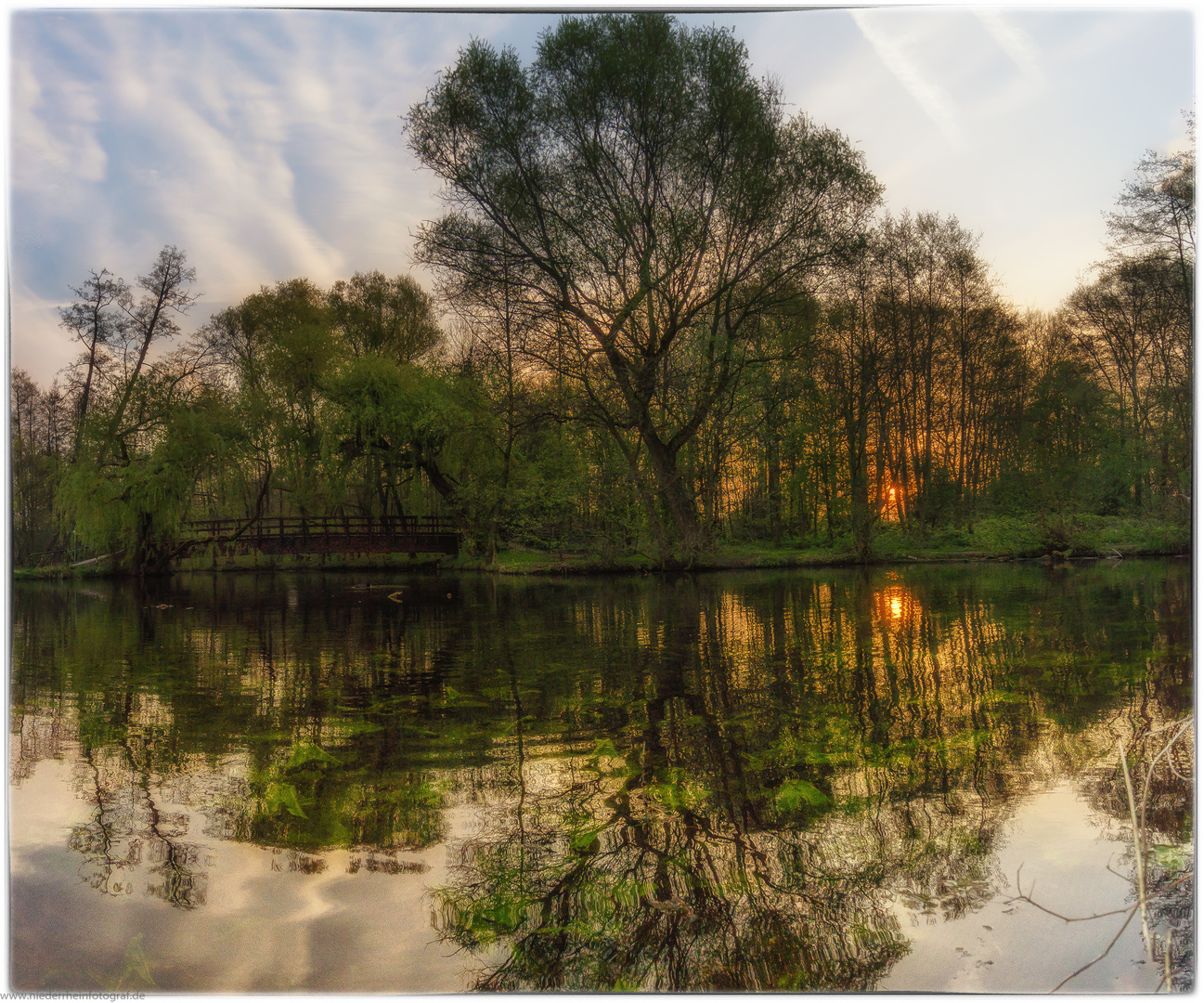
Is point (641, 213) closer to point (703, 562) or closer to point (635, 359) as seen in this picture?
point (635, 359)

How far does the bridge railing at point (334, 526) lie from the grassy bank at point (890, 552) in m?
1.30

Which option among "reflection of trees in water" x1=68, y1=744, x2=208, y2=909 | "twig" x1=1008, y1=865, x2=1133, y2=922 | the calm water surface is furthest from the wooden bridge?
"twig" x1=1008, y1=865, x2=1133, y2=922

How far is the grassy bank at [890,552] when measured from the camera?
19500 mm

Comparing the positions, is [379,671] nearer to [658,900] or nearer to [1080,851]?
[658,900]

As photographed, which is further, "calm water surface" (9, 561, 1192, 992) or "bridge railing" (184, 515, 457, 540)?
"bridge railing" (184, 515, 457, 540)

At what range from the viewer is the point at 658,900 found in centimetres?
252

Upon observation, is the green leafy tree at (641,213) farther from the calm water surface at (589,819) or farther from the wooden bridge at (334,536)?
the wooden bridge at (334,536)

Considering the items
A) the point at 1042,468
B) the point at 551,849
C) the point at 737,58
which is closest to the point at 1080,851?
the point at 551,849

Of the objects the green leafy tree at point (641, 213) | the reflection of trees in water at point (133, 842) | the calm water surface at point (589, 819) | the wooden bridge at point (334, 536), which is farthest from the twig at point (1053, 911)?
the wooden bridge at point (334, 536)

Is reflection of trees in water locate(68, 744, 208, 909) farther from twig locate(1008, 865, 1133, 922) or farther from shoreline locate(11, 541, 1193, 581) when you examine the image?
shoreline locate(11, 541, 1193, 581)

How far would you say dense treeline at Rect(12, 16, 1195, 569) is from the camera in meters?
11.3

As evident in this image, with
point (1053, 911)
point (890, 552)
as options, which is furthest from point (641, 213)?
point (1053, 911)

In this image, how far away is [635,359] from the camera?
54.3 ft

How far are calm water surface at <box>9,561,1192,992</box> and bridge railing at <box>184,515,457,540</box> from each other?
19.2m
